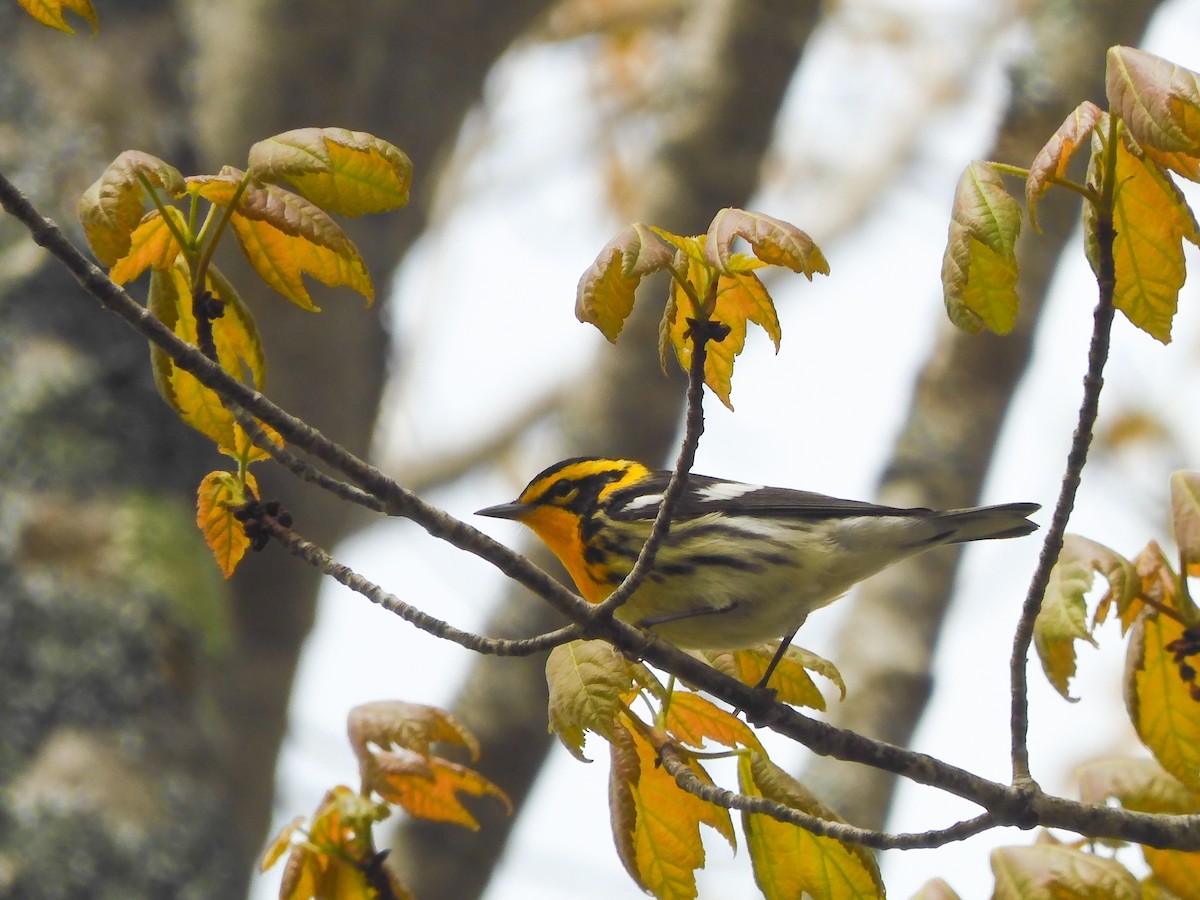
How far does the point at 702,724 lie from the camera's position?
2.21 meters

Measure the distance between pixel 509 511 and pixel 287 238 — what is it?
5.66 ft

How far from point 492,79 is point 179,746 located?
317 centimetres

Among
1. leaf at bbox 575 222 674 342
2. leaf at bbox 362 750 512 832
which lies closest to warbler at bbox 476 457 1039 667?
leaf at bbox 362 750 512 832

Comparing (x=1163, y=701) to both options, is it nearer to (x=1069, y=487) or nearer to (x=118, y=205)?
(x=1069, y=487)

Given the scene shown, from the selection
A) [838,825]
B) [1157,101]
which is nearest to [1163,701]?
[838,825]

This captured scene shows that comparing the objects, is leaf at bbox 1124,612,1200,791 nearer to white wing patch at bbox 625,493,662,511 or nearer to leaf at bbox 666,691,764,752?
leaf at bbox 666,691,764,752

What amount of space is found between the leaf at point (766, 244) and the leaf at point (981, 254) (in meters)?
0.18

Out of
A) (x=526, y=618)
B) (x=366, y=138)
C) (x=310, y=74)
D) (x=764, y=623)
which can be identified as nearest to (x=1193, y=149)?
(x=366, y=138)

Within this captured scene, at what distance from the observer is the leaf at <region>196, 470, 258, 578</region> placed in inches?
83.8

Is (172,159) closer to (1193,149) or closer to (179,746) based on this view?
(179,746)

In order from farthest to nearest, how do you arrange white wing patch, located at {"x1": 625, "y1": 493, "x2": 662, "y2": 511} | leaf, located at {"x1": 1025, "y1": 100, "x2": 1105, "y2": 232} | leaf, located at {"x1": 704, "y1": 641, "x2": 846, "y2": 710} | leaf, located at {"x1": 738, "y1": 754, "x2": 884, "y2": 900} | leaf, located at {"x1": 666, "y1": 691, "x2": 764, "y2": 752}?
white wing patch, located at {"x1": 625, "y1": 493, "x2": 662, "y2": 511}
leaf, located at {"x1": 704, "y1": 641, "x2": 846, "y2": 710}
leaf, located at {"x1": 666, "y1": 691, "x2": 764, "y2": 752}
leaf, located at {"x1": 738, "y1": 754, "x2": 884, "y2": 900}
leaf, located at {"x1": 1025, "y1": 100, "x2": 1105, "y2": 232}

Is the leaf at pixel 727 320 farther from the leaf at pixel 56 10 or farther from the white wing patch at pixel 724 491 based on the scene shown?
the white wing patch at pixel 724 491

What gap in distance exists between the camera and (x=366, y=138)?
179 cm

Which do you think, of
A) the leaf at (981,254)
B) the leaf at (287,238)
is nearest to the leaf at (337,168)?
the leaf at (287,238)
